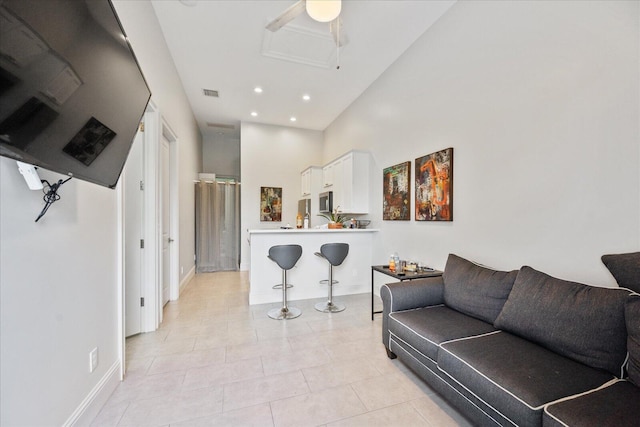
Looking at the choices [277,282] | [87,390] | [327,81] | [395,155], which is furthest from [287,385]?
[327,81]

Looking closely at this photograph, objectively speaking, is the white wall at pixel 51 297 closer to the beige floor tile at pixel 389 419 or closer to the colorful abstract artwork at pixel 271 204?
the beige floor tile at pixel 389 419

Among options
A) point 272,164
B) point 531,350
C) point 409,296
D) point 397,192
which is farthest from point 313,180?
point 531,350

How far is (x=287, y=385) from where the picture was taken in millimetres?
1953

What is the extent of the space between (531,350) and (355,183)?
3.25m

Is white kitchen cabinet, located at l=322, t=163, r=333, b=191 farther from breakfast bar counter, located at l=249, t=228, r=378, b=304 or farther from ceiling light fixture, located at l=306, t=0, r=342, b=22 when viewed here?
ceiling light fixture, located at l=306, t=0, r=342, b=22

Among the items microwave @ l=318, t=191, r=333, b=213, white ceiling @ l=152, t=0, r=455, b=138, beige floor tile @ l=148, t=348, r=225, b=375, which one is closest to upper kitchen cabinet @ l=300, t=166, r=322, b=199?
microwave @ l=318, t=191, r=333, b=213

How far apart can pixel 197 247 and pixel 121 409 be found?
4.43m

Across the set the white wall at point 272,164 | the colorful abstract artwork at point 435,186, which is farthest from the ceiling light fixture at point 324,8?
the white wall at point 272,164

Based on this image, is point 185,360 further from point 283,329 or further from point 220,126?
point 220,126

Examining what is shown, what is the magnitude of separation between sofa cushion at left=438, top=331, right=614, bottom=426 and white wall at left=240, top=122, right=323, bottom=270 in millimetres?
5060

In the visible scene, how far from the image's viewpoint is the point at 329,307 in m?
3.55

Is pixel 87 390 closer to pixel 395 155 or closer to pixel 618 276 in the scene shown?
pixel 618 276

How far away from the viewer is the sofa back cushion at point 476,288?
1.95 meters

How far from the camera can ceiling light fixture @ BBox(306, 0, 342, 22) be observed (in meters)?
2.09
